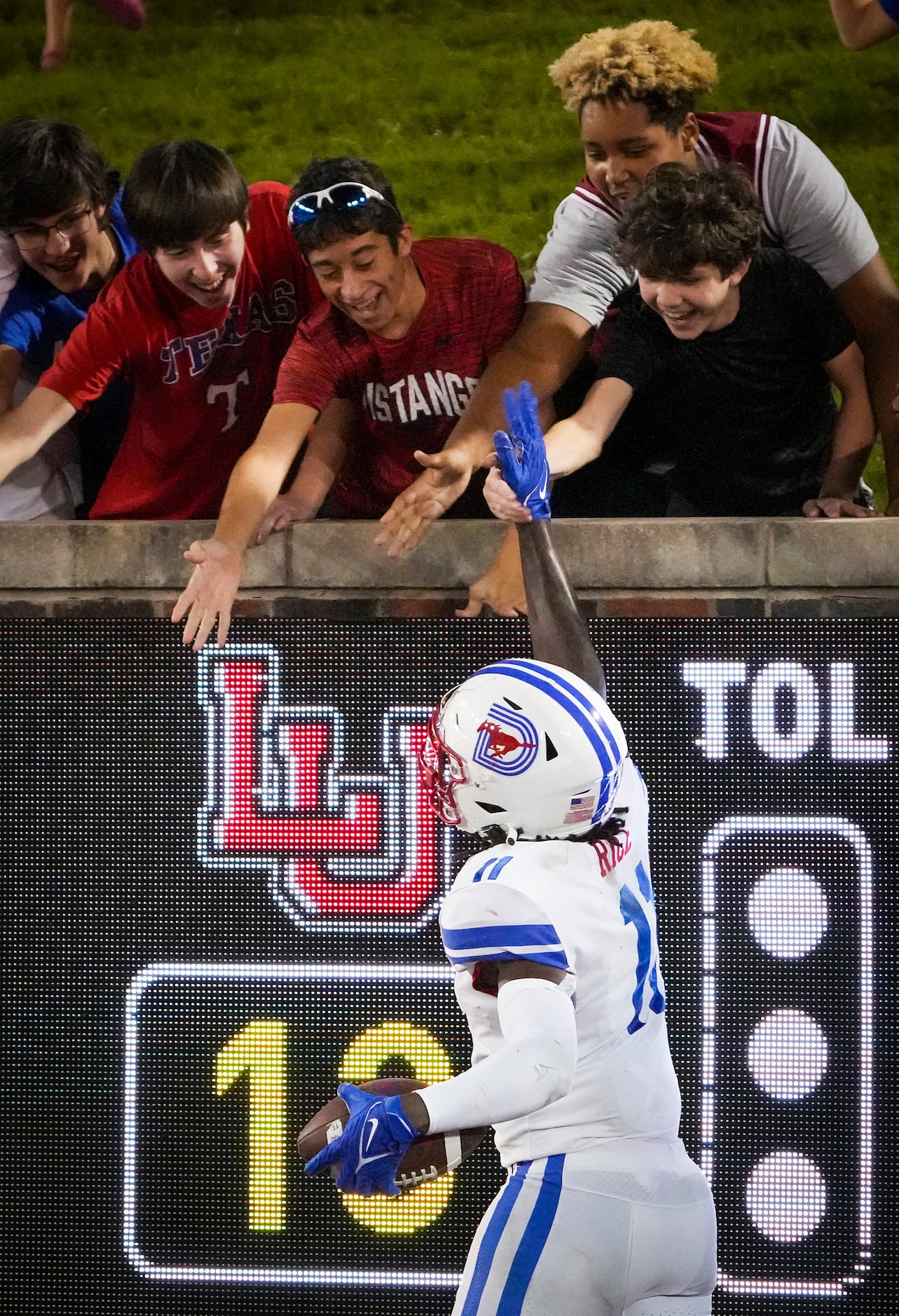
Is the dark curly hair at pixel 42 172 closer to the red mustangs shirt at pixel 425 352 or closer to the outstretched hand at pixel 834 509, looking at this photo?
the red mustangs shirt at pixel 425 352

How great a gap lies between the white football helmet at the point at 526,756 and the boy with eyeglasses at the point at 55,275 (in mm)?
1631

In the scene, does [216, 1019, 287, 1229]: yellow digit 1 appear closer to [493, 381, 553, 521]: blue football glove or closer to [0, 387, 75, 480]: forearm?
[493, 381, 553, 521]: blue football glove

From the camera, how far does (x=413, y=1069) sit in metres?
3.16

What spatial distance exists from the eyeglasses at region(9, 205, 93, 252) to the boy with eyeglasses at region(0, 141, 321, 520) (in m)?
0.15

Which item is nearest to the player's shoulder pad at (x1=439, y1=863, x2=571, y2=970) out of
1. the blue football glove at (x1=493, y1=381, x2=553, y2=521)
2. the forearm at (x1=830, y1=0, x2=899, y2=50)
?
the blue football glove at (x1=493, y1=381, x2=553, y2=521)

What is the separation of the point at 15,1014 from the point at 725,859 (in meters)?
1.47

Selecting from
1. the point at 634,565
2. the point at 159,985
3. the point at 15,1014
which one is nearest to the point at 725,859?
the point at 634,565

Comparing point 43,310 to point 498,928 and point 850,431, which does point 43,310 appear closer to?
point 850,431

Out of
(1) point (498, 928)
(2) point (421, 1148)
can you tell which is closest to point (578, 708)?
(1) point (498, 928)

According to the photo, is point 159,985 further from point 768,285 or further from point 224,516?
point 768,285

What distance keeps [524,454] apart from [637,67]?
1.17 meters

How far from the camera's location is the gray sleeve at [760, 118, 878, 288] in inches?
138

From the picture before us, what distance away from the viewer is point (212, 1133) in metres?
3.21

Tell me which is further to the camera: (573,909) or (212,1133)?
(212,1133)
